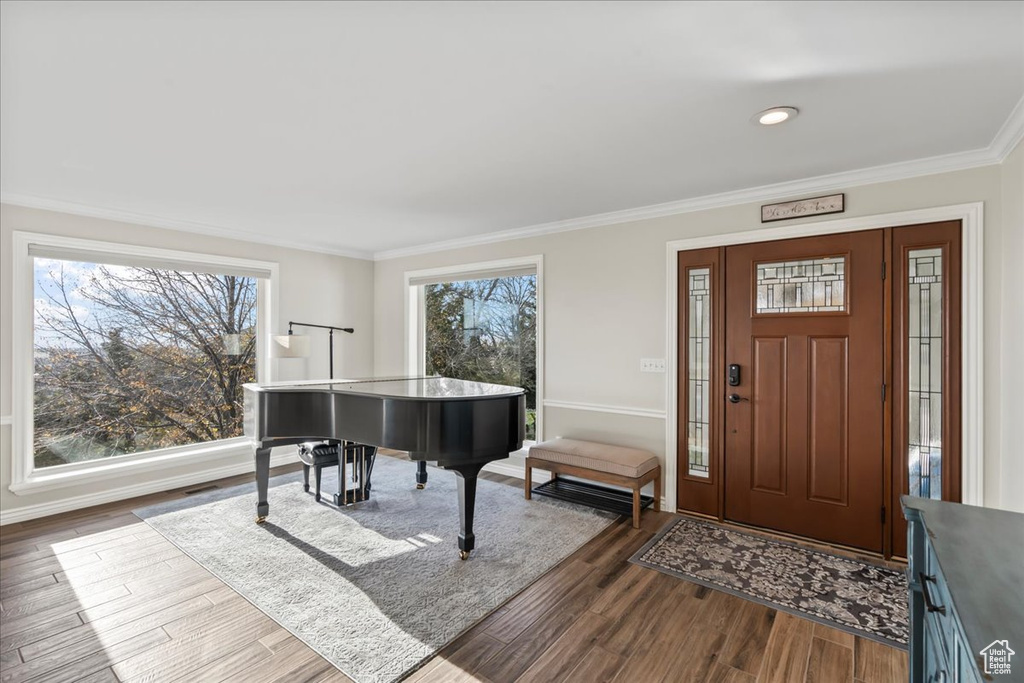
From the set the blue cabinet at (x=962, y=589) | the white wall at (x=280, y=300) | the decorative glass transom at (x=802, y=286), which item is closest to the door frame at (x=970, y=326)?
the decorative glass transom at (x=802, y=286)

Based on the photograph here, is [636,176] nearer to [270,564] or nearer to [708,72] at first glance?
[708,72]

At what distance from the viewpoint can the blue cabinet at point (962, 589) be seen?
2.73ft

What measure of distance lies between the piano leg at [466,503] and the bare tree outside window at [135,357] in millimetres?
3058

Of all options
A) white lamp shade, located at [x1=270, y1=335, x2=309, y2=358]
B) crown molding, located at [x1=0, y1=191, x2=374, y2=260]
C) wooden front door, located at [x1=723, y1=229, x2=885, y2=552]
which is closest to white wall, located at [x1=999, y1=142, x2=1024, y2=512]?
wooden front door, located at [x1=723, y1=229, x2=885, y2=552]

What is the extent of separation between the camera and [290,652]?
2018 millimetres

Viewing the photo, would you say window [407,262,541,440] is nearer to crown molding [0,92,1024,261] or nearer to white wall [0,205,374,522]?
crown molding [0,92,1024,261]

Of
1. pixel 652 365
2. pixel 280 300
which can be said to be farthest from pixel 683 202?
pixel 280 300

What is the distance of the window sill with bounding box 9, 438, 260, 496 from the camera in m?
3.52

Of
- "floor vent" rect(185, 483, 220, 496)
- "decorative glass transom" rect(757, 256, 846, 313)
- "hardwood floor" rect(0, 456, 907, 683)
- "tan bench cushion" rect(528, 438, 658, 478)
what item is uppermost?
"decorative glass transom" rect(757, 256, 846, 313)

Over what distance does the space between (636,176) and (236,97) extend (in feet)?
7.29

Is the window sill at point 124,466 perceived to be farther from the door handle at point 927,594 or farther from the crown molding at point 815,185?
the door handle at point 927,594

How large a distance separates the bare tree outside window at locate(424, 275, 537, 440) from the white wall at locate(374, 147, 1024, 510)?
0.37 metres

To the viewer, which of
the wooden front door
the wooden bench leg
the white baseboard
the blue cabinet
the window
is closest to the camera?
the blue cabinet

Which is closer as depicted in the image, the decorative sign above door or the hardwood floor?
the hardwood floor
